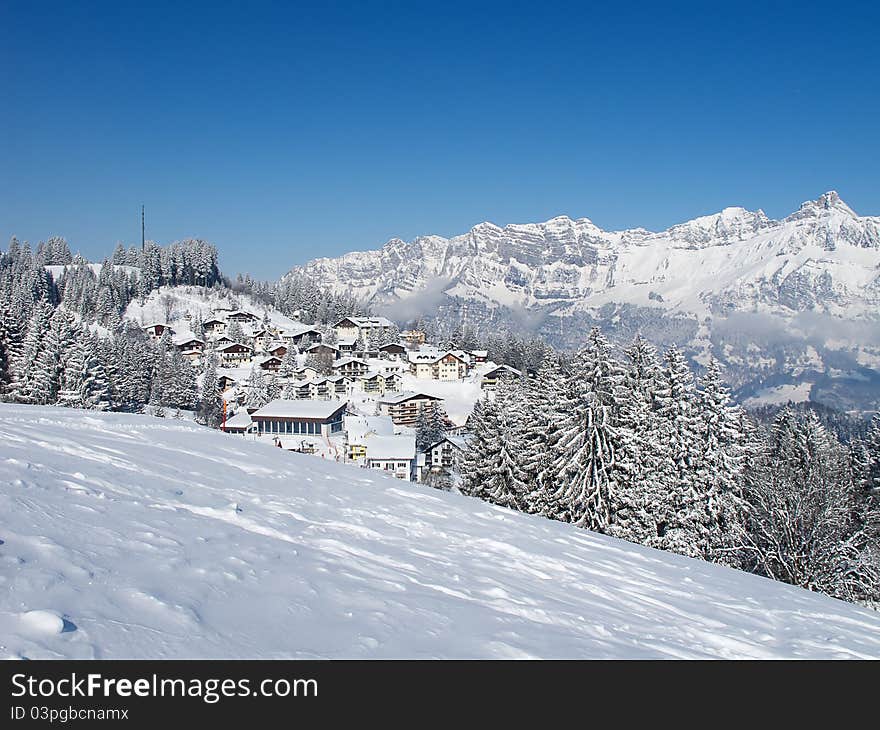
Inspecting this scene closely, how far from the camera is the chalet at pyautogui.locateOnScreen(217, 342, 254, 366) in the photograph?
11088 centimetres

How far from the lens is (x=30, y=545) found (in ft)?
17.3

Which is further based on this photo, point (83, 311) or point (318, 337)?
point (318, 337)

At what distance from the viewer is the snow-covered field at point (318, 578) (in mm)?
4523

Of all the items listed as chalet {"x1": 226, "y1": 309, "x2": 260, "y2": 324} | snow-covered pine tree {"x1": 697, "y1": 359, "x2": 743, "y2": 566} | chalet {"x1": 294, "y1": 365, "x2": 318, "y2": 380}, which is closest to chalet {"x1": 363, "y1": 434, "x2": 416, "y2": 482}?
snow-covered pine tree {"x1": 697, "y1": 359, "x2": 743, "y2": 566}

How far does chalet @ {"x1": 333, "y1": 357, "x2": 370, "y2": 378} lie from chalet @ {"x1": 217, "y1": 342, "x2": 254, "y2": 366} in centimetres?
1870

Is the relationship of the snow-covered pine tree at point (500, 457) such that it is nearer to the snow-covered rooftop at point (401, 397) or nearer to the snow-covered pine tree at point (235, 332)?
the snow-covered rooftop at point (401, 397)

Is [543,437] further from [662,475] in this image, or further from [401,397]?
[401,397]

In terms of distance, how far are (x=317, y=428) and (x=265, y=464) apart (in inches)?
2146

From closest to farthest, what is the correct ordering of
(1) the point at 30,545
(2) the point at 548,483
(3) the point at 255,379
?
(1) the point at 30,545 < (2) the point at 548,483 < (3) the point at 255,379

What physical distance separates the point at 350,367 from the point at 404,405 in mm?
18548

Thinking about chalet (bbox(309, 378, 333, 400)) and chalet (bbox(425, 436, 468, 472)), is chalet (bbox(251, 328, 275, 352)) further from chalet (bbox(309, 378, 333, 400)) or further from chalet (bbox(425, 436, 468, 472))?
chalet (bbox(425, 436, 468, 472))
